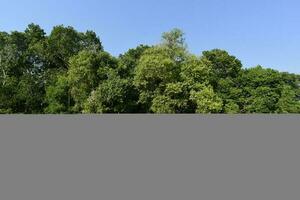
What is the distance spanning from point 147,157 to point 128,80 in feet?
70.3

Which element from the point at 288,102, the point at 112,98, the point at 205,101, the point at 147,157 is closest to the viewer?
the point at 147,157

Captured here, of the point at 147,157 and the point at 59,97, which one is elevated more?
the point at 59,97

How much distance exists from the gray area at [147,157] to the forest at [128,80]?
18868 mm

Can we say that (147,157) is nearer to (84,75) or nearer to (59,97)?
(84,75)

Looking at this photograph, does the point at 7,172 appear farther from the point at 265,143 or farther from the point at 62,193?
the point at 265,143

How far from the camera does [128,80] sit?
74.9ft

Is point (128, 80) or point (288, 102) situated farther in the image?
point (288, 102)

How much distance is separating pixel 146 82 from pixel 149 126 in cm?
1992

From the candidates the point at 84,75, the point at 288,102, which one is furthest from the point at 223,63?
the point at 84,75

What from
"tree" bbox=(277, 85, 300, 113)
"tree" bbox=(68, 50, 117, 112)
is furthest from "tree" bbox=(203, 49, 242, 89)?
"tree" bbox=(68, 50, 117, 112)

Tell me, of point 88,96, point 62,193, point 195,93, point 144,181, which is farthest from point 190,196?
point 88,96

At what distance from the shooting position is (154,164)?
1.44 m

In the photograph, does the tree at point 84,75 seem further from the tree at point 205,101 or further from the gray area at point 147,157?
the gray area at point 147,157

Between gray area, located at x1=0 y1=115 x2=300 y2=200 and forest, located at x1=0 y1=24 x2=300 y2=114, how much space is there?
18.9 meters
